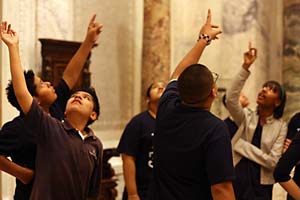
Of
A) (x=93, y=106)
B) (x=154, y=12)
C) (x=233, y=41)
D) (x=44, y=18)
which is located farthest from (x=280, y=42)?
(x=93, y=106)

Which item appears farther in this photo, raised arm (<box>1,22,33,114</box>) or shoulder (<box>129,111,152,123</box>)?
shoulder (<box>129,111,152,123</box>)

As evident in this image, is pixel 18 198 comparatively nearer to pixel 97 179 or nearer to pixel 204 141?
pixel 97 179

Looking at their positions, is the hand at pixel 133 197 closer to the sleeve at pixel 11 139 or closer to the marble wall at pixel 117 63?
the sleeve at pixel 11 139

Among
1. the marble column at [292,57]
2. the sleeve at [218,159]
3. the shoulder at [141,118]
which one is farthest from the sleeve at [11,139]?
the marble column at [292,57]

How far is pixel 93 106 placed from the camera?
144 inches

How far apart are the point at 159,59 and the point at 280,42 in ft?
10.4

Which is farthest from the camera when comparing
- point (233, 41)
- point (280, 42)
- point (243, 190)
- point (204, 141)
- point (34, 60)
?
point (280, 42)

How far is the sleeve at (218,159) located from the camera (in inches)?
115

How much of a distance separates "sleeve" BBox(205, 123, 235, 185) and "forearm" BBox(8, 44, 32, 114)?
100 cm

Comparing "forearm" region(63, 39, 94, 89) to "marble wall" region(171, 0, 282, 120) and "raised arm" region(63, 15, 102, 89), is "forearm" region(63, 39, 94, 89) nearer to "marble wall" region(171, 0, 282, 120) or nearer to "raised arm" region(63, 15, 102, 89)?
"raised arm" region(63, 15, 102, 89)

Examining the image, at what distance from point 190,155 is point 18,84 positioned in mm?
1006

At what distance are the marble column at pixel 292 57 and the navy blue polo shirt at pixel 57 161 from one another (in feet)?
22.0

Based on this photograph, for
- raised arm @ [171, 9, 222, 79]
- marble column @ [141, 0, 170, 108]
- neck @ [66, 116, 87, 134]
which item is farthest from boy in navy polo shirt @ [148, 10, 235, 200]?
marble column @ [141, 0, 170, 108]

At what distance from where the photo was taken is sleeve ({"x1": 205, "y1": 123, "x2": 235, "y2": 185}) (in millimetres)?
2916
